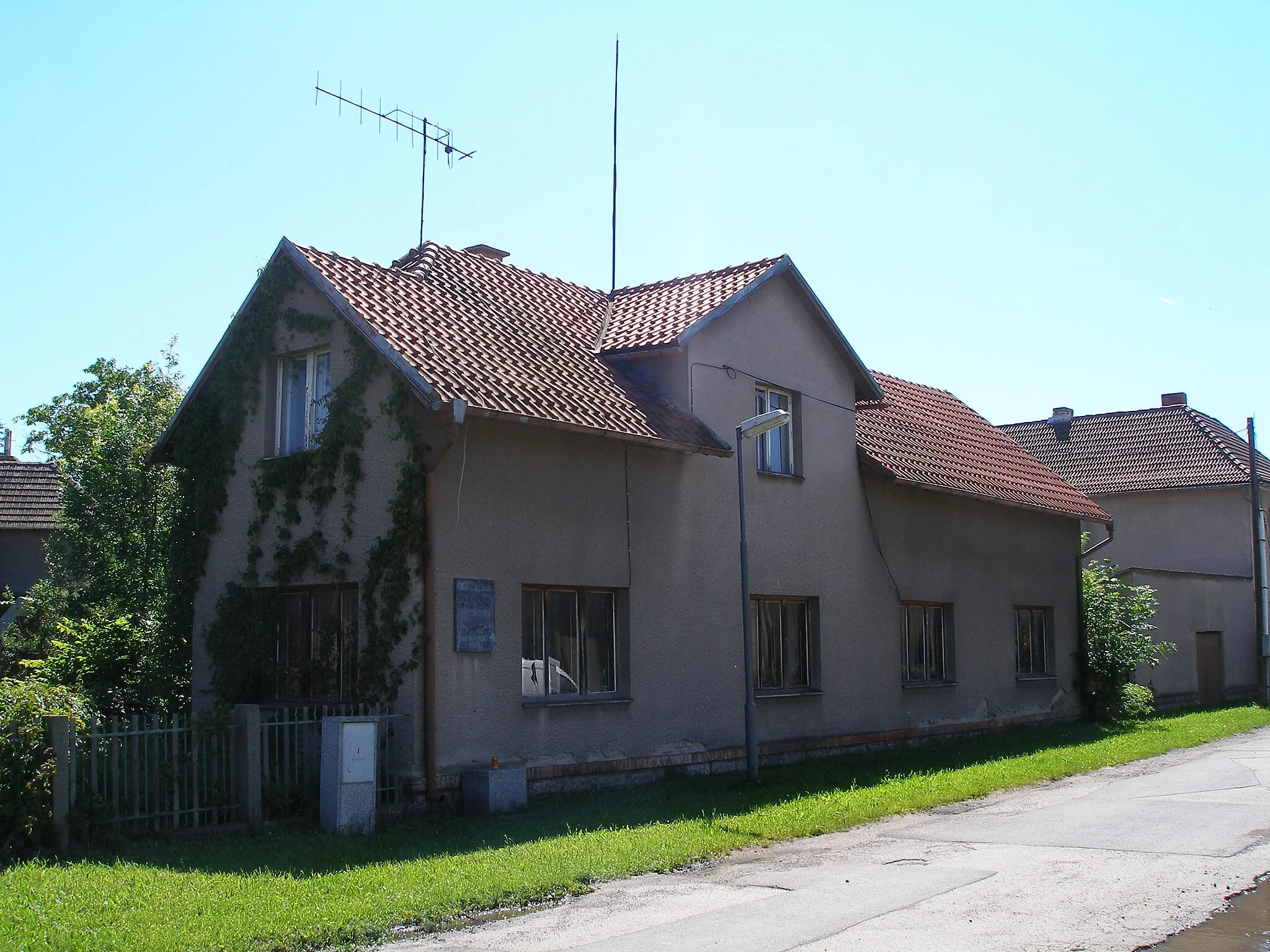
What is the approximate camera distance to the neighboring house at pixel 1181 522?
2816cm

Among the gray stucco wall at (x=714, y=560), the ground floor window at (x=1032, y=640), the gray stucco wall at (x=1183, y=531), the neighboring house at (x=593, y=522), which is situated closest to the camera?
the neighboring house at (x=593, y=522)

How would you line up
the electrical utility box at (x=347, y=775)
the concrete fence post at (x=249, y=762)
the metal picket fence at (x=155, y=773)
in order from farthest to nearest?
the concrete fence post at (x=249, y=762)
the electrical utility box at (x=347, y=775)
the metal picket fence at (x=155, y=773)

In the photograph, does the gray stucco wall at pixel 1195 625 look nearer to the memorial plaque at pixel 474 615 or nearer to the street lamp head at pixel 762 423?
the street lamp head at pixel 762 423

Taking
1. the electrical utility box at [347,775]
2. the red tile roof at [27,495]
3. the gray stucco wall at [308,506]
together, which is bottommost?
the electrical utility box at [347,775]

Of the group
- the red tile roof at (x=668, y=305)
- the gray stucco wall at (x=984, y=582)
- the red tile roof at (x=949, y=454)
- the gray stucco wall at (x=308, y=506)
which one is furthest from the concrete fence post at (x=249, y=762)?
the gray stucco wall at (x=984, y=582)

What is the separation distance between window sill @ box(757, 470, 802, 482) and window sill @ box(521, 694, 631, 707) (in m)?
3.94

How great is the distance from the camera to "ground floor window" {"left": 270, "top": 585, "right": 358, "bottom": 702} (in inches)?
518

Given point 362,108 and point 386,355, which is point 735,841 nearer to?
point 386,355

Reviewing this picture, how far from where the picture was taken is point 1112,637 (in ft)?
77.7

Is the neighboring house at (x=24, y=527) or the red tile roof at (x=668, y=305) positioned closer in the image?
the red tile roof at (x=668, y=305)

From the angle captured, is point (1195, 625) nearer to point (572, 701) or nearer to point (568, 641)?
point (568, 641)

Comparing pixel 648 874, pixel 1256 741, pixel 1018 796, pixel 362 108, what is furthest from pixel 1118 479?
pixel 648 874

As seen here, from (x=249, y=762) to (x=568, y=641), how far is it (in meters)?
3.82

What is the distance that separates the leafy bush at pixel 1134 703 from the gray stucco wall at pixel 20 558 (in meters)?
26.1
